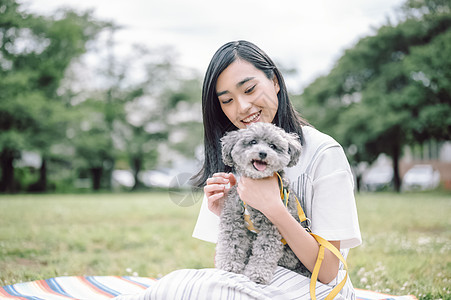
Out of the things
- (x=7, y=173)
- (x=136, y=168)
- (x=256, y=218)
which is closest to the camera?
(x=256, y=218)

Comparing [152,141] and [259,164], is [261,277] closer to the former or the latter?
[259,164]

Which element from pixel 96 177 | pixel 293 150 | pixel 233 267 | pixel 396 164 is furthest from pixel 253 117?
pixel 96 177

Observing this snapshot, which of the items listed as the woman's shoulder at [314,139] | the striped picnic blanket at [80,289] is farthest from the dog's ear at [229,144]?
the striped picnic blanket at [80,289]

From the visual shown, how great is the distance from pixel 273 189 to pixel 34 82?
25.6 meters

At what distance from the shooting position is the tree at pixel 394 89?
70.4 feet

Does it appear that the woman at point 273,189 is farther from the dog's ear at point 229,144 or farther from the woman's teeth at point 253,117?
the dog's ear at point 229,144

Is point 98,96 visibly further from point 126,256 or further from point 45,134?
point 126,256

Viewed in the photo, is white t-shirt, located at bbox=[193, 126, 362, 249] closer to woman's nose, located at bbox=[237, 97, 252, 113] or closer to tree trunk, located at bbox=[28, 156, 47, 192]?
woman's nose, located at bbox=[237, 97, 252, 113]

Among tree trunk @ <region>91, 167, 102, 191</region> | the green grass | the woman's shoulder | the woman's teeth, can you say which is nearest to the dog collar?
the woman's shoulder

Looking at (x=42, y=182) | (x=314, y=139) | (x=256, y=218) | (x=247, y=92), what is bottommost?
(x=42, y=182)

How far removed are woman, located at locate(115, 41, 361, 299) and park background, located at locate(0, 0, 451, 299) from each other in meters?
0.86

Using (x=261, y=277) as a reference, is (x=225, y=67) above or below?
above

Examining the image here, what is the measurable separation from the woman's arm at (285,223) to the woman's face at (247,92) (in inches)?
22.5

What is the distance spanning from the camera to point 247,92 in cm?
287
